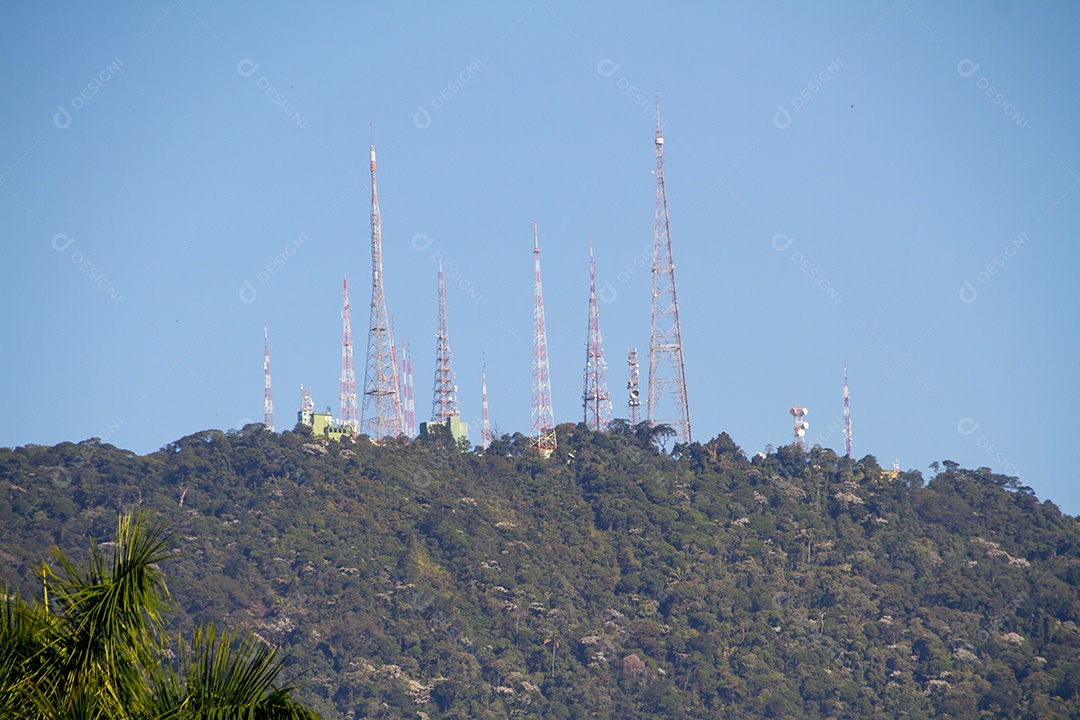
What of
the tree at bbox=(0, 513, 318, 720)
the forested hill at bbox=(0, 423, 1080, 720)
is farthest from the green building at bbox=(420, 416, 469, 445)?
the tree at bbox=(0, 513, 318, 720)

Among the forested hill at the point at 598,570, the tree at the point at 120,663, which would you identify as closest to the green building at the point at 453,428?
the forested hill at the point at 598,570

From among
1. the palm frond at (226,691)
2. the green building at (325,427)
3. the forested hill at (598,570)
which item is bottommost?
the palm frond at (226,691)

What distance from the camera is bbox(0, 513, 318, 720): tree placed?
44.2 ft

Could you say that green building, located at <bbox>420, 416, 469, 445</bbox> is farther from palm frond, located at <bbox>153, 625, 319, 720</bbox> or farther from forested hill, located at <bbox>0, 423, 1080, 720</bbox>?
palm frond, located at <bbox>153, 625, 319, 720</bbox>

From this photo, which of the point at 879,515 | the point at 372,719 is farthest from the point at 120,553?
the point at 879,515

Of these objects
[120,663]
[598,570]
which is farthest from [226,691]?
[598,570]

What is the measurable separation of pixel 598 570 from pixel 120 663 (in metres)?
89.8

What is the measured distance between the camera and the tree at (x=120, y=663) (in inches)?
531

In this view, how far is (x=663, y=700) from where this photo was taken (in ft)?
294

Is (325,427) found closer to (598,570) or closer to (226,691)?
(598,570)

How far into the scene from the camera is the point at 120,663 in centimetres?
1381

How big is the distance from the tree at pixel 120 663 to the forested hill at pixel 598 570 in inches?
2819

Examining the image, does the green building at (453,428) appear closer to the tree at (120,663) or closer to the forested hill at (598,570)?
the forested hill at (598,570)

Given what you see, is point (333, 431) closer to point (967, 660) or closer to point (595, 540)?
point (595, 540)
